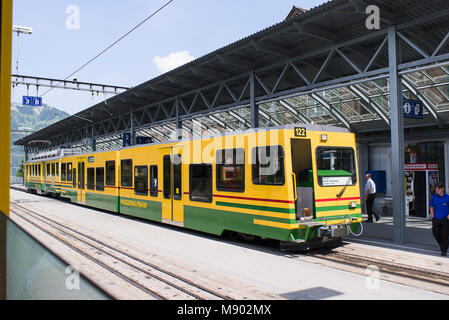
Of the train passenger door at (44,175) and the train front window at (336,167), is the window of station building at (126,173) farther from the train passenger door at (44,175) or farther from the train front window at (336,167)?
the train passenger door at (44,175)

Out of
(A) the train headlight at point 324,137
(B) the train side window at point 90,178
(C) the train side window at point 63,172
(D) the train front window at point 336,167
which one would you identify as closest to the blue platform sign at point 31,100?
(C) the train side window at point 63,172

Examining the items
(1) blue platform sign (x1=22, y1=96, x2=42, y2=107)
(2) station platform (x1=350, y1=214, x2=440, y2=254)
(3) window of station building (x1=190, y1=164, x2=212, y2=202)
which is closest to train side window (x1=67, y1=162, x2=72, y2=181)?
(1) blue platform sign (x1=22, y1=96, x2=42, y2=107)

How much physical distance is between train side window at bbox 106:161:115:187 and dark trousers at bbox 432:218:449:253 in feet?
40.4

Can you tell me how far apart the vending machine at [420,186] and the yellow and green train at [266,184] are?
678 cm

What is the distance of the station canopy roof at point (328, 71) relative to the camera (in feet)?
33.3

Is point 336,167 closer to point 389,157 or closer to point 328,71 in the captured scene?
point 328,71

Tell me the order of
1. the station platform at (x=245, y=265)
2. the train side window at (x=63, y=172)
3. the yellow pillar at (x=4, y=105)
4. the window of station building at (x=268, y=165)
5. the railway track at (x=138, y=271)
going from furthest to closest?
the train side window at (x=63, y=172) → the window of station building at (x=268, y=165) → the station platform at (x=245, y=265) → the railway track at (x=138, y=271) → the yellow pillar at (x=4, y=105)

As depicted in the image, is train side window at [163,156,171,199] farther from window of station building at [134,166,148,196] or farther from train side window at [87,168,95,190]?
train side window at [87,168,95,190]

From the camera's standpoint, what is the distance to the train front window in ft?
29.7

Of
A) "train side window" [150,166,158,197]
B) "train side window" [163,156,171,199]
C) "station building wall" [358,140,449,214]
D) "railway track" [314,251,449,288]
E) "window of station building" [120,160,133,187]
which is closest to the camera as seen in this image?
"railway track" [314,251,449,288]

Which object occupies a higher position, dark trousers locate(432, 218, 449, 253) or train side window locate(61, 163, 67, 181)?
train side window locate(61, 163, 67, 181)

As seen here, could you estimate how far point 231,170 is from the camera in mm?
9812

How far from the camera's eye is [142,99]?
73.6ft
